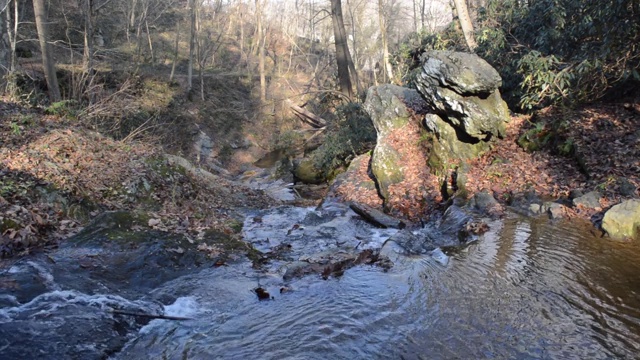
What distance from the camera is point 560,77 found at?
947 cm

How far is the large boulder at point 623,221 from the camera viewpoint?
6.16 metres

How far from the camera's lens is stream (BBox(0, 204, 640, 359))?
384 centimetres

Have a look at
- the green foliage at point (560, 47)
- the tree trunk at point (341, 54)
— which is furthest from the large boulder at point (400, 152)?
the tree trunk at point (341, 54)

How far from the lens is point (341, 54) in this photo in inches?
669

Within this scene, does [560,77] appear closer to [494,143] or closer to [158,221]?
[494,143]

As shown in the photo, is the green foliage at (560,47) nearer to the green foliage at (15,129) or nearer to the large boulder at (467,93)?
the large boulder at (467,93)

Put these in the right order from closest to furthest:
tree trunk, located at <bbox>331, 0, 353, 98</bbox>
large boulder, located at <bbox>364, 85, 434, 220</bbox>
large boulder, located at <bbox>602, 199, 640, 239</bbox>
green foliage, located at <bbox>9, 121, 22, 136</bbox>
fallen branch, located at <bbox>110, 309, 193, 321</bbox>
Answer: fallen branch, located at <bbox>110, 309, 193, 321</bbox>, large boulder, located at <bbox>602, 199, 640, 239</bbox>, green foliage, located at <bbox>9, 121, 22, 136</bbox>, large boulder, located at <bbox>364, 85, 434, 220</bbox>, tree trunk, located at <bbox>331, 0, 353, 98</bbox>

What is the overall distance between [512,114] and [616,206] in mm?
5516

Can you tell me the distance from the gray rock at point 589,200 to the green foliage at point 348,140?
26.0ft

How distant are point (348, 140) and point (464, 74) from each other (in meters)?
5.56

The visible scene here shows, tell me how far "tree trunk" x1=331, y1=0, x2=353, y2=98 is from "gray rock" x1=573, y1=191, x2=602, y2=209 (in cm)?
1083

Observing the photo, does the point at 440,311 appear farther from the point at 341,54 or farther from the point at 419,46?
the point at 341,54

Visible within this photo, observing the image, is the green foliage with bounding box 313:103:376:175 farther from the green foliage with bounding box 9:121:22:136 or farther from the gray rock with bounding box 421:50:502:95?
the green foliage with bounding box 9:121:22:136

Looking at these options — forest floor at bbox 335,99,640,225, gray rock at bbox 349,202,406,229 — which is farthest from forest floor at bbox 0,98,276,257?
forest floor at bbox 335,99,640,225
